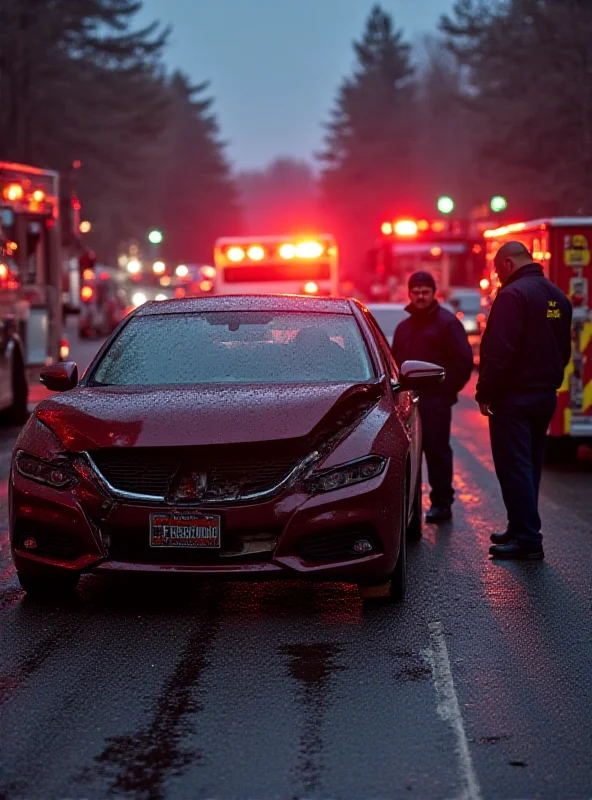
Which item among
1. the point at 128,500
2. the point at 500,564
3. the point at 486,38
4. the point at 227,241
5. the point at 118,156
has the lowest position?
the point at 500,564

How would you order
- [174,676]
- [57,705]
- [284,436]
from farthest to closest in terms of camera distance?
[284,436]
[174,676]
[57,705]

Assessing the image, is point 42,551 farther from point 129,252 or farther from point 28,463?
point 129,252

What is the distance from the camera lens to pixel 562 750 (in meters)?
5.30

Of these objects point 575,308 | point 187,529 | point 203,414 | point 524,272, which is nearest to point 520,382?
point 524,272

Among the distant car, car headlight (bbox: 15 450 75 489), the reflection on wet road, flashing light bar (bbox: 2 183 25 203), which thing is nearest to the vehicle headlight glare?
flashing light bar (bbox: 2 183 25 203)

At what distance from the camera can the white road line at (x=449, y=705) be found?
16.1 feet

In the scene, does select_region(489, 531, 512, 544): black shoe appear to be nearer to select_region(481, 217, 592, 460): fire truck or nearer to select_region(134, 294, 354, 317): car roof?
select_region(134, 294, 354, 317): car roof

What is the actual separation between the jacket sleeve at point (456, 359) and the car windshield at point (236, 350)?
7.85 feet

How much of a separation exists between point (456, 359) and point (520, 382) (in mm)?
1847

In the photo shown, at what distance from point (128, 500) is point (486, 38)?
53606 mm

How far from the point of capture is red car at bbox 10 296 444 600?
704cm

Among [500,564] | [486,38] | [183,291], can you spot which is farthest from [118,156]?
[500,564]

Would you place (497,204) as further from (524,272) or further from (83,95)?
(83,95)

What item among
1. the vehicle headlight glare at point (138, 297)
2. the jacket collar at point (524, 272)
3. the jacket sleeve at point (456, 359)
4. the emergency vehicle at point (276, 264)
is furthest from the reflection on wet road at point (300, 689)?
the vehicle headlight glare at point (138, 297)
